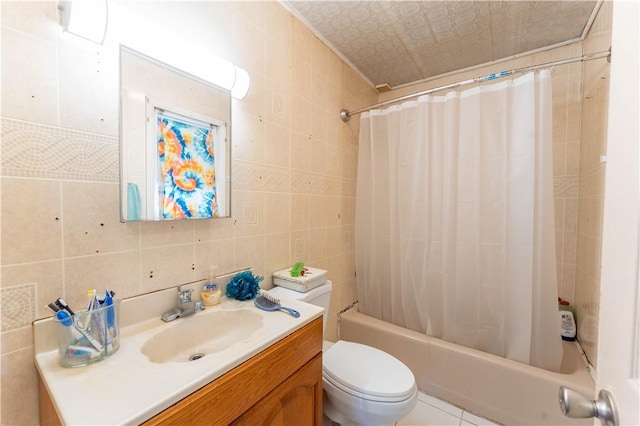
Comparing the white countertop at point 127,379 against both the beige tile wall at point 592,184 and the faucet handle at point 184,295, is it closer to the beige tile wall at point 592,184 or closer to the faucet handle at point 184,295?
the faucet handle at point 184,295

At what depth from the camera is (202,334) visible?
3.11 feet

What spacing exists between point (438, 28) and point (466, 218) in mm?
1128

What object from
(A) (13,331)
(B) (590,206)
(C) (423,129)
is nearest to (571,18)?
(C) (423,129)

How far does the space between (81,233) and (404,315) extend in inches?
67.9

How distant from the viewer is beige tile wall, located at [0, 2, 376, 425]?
2.15 feet

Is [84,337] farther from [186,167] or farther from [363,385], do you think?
[363,385]

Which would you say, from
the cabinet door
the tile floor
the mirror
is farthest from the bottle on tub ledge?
the mirror

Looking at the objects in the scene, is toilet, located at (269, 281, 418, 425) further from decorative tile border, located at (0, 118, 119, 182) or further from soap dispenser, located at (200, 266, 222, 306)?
decorative tile border, located at (0, 118, 119, 182)

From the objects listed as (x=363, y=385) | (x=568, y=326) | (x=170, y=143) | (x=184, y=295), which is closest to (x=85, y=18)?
(x=170, y=143)

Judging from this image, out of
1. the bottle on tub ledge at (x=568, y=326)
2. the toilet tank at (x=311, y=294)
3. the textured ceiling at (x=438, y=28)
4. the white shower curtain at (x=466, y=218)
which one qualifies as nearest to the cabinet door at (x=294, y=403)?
the toilet tank at (x=311, y=294)

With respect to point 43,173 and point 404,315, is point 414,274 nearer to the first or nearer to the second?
point 404,315

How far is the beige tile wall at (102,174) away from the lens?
0.66 metres

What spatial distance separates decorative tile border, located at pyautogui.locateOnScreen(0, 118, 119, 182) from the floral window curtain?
145mm

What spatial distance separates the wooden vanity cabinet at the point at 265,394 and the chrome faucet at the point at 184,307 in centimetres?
34
